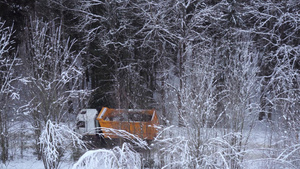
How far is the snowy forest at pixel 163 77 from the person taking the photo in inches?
294

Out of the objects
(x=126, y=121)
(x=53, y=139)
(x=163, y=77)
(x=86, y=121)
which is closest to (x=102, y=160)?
(x=53, y=139)

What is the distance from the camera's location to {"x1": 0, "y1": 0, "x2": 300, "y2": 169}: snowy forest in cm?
747

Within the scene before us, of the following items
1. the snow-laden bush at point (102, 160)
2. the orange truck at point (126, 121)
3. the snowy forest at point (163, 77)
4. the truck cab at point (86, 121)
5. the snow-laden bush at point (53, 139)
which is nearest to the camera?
the snow-laden bush at point (102, 160)

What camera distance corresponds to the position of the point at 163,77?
15.0 m

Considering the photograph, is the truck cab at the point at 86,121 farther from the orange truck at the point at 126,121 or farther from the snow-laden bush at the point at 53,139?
the snow-laden bush at the point at 53,139

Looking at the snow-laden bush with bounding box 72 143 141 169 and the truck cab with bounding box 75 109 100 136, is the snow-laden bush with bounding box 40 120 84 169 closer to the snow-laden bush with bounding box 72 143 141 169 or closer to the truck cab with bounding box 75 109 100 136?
the snow-laden bush with bounding box 72 143 141 169

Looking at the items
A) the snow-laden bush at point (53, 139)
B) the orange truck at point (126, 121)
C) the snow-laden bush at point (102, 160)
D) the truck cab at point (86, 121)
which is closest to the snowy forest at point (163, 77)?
the snow-laden bush at point (53, 139)

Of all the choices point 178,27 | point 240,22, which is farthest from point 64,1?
point 240,22

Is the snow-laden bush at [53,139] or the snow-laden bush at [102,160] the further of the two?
the snow-laden bush at [53,139]

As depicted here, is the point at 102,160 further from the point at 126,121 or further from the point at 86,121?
the point at 86,121

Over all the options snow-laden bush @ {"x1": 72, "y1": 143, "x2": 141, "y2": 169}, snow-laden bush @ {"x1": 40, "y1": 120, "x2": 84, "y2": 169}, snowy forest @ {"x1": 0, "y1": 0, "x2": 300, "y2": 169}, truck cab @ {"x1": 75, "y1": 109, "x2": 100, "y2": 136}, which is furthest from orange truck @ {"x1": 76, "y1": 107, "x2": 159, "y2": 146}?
snow-laden bush @ {"x1": 72, "y1": 143, "x2": 141, "y2": 169}

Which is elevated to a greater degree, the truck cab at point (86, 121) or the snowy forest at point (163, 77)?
the snowy forest at point (163, 77)

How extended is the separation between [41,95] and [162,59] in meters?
7.66

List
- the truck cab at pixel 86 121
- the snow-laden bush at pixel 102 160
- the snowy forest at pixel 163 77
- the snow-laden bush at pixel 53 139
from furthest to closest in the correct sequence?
1. the truck cab at pixel 86 121
2. the snowy forest at pixel 163 77
3. the snow-laden bush at pixel 53 139
4. the snow-laden bush at pixel 102 160
